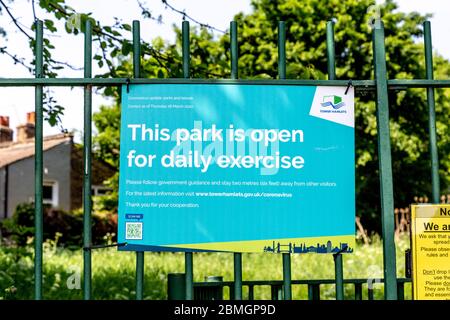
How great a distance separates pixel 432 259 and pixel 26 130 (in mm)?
27786

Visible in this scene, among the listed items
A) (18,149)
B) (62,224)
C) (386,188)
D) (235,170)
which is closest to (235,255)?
(235,170)

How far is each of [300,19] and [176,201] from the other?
2125 cm

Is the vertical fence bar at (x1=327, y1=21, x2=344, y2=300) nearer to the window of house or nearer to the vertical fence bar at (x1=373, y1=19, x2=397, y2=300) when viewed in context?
the vertical fence bar at (x1=373, y1=19, x2=397, y2=300)

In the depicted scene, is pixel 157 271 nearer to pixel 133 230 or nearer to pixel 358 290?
pixel 358 290

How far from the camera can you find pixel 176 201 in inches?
122

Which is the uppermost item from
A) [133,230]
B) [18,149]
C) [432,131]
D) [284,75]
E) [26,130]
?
[26,130]

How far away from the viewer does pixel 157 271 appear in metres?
10.0

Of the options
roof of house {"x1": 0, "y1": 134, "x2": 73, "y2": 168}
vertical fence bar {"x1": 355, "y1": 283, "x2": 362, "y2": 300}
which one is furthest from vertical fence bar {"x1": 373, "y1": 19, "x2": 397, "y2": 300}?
roof of house {"x1": 0, "y1": 134, "x2": 73, "y2": 168}

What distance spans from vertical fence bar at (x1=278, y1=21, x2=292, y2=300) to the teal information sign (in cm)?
8

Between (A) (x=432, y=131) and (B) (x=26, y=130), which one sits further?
(B) (x=26, y=130)

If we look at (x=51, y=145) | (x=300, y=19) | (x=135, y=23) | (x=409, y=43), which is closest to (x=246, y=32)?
(x=300, y=19)
